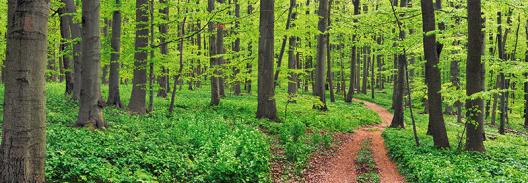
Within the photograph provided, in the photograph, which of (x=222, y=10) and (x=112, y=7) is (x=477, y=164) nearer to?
(x=222, y=10)

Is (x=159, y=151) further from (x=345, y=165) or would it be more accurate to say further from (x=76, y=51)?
(x=76, y=51)

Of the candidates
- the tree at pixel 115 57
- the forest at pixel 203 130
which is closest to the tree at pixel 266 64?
the forest at pixel 203 130

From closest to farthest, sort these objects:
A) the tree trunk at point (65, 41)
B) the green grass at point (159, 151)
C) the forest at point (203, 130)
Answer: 1. the forest at point (203, 130)
2. the green grass at point (159, 151)
3. the tree trunk at point (65, 41)

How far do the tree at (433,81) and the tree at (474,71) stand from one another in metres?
0.88

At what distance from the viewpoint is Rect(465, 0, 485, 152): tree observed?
12.0 metres

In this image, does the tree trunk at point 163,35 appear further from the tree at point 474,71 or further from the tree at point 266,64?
the tree at point 474,71

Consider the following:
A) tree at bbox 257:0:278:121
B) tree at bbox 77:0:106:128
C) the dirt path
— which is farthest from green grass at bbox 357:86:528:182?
tree at bbox 77:0:106:128

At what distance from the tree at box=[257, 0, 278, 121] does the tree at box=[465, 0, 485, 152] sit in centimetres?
772

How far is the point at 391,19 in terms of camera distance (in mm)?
16359

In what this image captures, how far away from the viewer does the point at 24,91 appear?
4223 millimetres

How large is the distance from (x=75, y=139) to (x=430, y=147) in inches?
447

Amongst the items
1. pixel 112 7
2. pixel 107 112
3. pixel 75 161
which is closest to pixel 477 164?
pixel 75 161

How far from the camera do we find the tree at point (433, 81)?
13.4 meters

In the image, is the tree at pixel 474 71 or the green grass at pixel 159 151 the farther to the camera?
the tree at pixel 474 71
